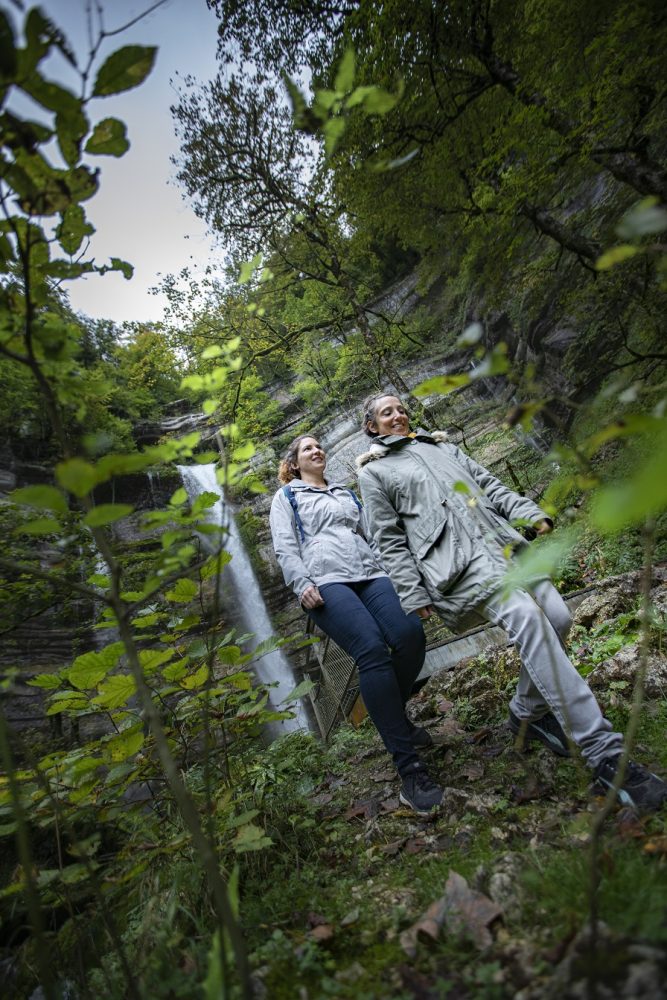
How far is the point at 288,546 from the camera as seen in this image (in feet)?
8.74

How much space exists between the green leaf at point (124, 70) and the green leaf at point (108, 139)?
3.4 inches

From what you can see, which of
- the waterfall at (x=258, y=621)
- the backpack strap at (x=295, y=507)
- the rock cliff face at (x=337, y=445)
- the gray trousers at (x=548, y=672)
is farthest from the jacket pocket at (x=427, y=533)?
the waterfall at (x=258, y=621)

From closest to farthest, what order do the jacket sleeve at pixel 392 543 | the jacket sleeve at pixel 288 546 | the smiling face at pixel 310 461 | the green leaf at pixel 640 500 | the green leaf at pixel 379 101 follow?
the green leaf at pixel 640 500 → the green leaf at pixel 379 101 → the jacket sleeve at pixel 392 543 → the jacket sleeve at pixel 288 546 → the smiling face at pixel 310 461

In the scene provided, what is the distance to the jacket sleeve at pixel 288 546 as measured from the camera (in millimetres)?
2494

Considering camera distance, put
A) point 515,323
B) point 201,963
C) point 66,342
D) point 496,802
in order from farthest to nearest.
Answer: point 515,323 → point 496,802 → point 201,963 → point 66,342

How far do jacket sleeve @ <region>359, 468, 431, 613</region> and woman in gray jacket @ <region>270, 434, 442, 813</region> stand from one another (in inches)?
5.2

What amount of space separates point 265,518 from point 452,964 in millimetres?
14528

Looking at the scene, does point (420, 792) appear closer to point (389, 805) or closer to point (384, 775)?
point (389, 805)

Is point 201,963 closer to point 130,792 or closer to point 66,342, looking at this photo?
point 66,342

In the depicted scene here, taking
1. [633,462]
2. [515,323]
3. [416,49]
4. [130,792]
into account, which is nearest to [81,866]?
[633,462]

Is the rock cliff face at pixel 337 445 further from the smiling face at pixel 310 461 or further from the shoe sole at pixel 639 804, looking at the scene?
the shoe sole at pixel 639 804

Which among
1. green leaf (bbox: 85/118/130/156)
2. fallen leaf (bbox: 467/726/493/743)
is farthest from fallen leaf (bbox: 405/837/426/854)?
green leaf (bbox: 85/118/130/156)

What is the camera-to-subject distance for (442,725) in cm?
306

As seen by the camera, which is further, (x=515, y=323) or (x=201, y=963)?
(x=515, y=323)
